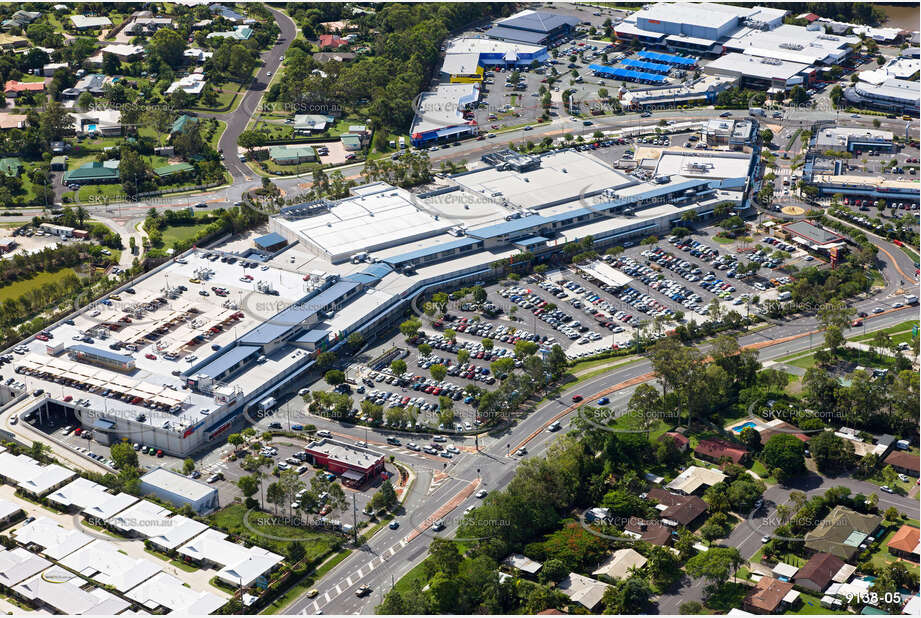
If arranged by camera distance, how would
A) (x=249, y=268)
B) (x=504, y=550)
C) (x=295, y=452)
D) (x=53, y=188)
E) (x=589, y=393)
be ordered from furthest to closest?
(x=53, y=188), (x=249, y=268), (x=589, y=393), (x=295, y=452), (x=504, y=550)

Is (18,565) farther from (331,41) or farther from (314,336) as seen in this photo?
(331,41)

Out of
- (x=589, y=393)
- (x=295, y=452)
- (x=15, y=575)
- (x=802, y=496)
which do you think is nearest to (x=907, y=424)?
(x=802, y=496)

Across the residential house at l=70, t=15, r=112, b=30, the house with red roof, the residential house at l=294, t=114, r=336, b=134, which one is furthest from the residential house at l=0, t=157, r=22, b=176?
the house with red roof

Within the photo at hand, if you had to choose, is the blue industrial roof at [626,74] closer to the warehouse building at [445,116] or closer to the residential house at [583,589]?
the warehouse building at [445,116]

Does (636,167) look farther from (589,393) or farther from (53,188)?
(53,188)

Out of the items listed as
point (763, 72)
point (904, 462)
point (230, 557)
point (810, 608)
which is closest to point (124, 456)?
point (230, 557)
